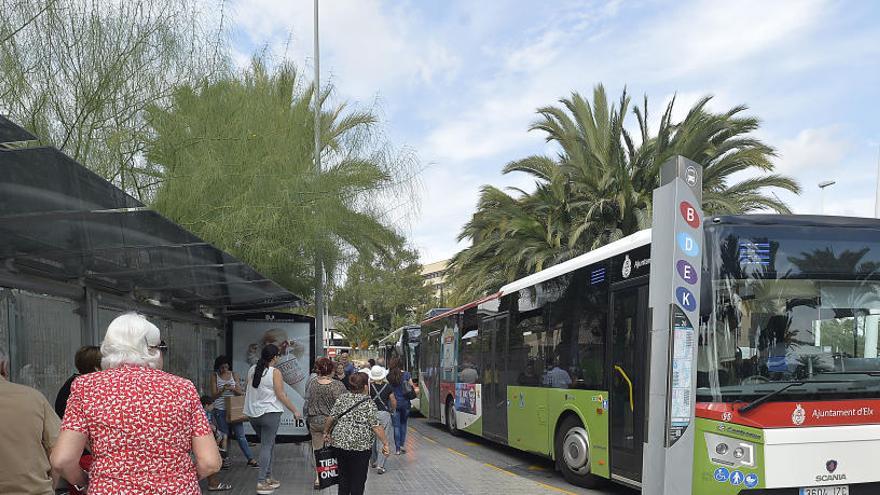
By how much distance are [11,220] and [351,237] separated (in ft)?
30.3

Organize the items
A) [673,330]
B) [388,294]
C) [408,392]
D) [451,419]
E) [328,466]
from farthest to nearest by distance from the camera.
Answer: [388,294] < [451,419] < [408,392] < [328,466] < [673,330]

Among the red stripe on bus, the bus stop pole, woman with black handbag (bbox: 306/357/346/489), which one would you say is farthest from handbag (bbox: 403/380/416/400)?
the bus stop pole

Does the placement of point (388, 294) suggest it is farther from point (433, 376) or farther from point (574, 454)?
point (574, 454)

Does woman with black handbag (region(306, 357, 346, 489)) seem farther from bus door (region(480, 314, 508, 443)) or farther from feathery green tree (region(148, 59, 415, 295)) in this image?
bus door (region(480, 314, 508, 443))

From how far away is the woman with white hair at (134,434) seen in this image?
306cm

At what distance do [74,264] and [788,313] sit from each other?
6.88 metres

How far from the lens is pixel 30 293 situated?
739cm

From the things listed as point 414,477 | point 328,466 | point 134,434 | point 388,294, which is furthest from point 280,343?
point 388,294

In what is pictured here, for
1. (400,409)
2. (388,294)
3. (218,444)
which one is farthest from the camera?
(388,294)

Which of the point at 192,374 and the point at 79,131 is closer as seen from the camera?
the point at 79,131

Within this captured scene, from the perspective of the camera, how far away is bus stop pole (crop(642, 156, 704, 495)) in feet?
15.4

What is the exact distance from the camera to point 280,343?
41.8ft

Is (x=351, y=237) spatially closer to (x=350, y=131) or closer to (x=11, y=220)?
(x=350, y=131)

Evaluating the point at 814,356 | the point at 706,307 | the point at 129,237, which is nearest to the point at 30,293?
the point at 129,237
